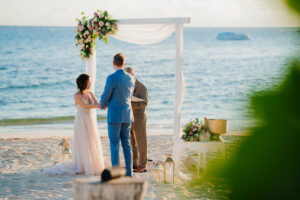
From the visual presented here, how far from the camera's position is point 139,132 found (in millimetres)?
7023

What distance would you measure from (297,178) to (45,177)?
657 cm

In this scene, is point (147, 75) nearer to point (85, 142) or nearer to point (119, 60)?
point (85, 142)

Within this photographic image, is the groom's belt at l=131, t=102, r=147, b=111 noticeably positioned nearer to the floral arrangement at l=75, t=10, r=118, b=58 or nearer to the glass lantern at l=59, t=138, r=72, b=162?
the floral arrangement at l=75, t=10, r=118, b=58

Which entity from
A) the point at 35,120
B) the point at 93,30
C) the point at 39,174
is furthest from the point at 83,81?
the point at 35,120

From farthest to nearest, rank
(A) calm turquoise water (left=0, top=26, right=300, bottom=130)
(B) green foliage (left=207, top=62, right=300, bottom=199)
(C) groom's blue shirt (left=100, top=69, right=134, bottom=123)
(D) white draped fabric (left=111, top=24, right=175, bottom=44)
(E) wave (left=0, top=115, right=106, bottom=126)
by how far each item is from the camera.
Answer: (A) calm turquoise water (left=0, top=26, right=300, bottom=130)
(E) wave (left=0, top=115, right=106, bottom=126)
(D) white draped fabric (left=111, top=24, right=175, bottom=44)
(C) groom's blue shirt (left=100, top=69, right=134, bottom=123)
(B) green foliage (left=207, top=62, right=300, bottom=199)

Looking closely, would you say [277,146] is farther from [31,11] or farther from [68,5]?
[31,11]

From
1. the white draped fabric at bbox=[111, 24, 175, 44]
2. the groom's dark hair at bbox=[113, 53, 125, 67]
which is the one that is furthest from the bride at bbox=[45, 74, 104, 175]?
the white draped fabric at bbox=[111, 24, 175, 44]

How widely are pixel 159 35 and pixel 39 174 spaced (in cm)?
280

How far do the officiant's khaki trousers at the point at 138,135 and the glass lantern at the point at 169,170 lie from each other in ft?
2.37

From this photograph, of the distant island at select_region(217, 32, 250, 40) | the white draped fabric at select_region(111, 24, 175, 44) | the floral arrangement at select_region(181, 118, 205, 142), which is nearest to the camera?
the floral arrangement at select_region(181, 118, 205, 142)

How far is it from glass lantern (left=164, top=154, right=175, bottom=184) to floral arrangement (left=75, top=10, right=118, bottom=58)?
7.29 feet

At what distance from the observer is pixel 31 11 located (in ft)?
157

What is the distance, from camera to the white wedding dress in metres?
6.67

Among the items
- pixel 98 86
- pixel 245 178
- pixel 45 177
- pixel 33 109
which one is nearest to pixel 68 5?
pixel 98 86
